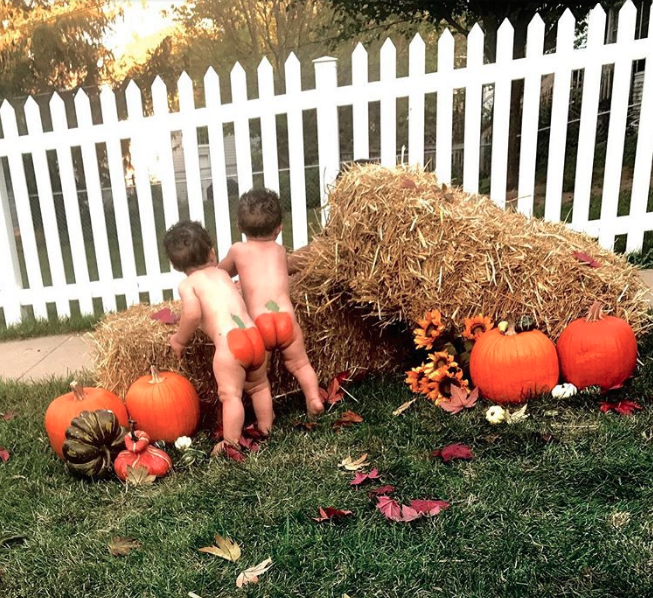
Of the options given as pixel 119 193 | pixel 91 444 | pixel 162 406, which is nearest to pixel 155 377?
pixel 162 406

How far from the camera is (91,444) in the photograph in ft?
8.87

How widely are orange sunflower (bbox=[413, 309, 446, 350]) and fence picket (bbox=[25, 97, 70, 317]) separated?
11.3 feet

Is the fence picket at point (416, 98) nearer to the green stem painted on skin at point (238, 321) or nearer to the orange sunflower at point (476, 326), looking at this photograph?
the orange sunflower at point (476, 326)

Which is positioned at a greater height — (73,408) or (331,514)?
(73,408)

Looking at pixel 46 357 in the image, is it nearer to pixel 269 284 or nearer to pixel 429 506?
pixel 269 284

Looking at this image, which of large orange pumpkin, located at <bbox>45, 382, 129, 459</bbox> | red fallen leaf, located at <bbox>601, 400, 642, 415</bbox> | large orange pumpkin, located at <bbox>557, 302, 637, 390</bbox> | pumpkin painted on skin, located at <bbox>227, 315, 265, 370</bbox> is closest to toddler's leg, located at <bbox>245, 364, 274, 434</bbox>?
pumpkin painted on skin, located at <bbox>227, 315, 265, 370</bbox>

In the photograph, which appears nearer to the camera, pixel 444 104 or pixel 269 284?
pixel 269 284

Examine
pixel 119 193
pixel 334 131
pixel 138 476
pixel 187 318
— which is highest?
pixel 334 131

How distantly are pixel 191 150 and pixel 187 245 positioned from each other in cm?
217

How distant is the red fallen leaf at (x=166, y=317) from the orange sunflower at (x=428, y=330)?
4.34 feet

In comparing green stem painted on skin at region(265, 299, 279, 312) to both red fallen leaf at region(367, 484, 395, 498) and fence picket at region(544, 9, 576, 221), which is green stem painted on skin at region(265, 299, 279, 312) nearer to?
red fallen leaf at region(367, 484, 395, 498)

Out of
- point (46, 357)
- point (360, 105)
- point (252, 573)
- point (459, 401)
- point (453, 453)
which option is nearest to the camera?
point (252, 573)

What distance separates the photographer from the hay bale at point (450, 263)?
9.87 ft

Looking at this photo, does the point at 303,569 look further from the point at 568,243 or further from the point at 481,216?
the point at 568,243
